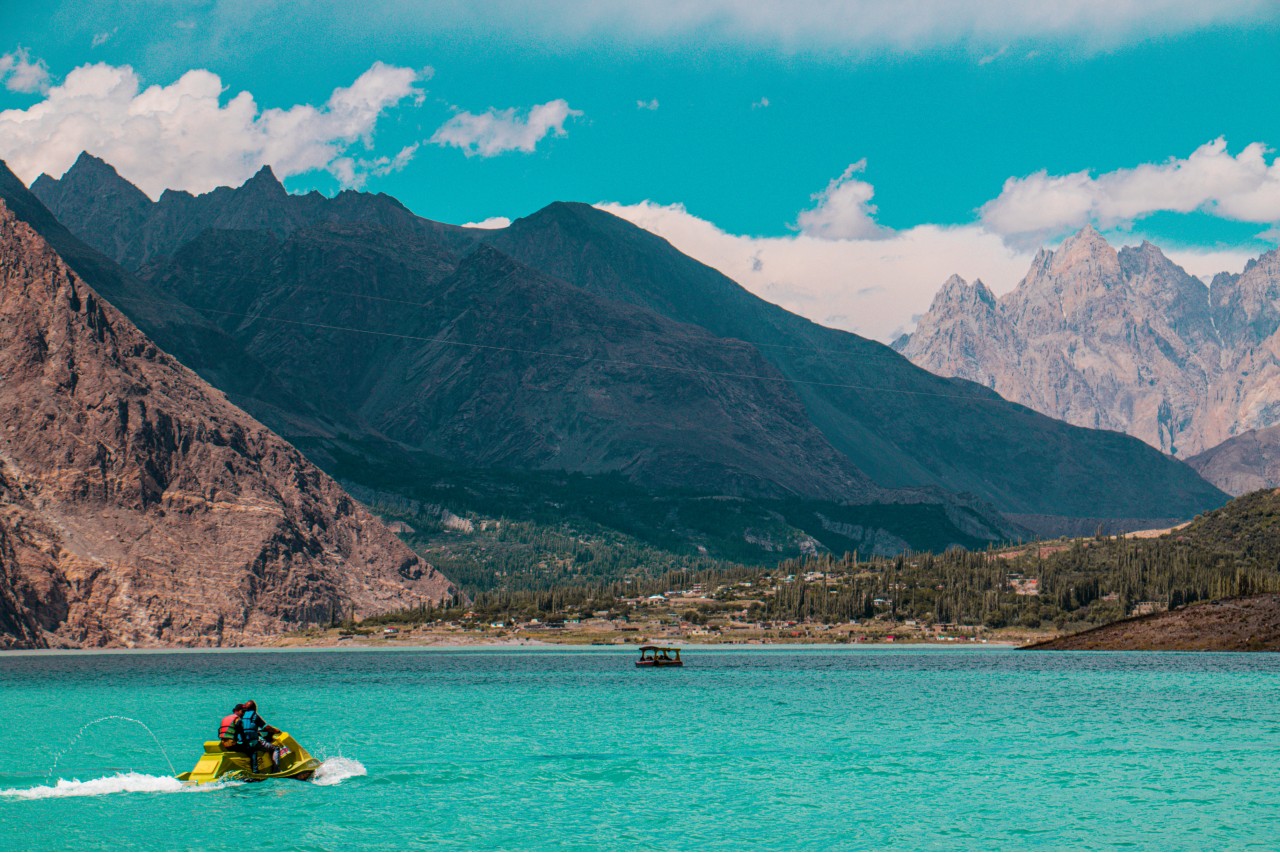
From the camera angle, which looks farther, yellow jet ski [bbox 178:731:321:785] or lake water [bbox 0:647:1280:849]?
yellow jet ski [bbox 178:731:321:785]

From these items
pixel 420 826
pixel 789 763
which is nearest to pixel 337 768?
pixel 420 826

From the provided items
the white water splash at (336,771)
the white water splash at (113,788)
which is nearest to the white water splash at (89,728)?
the white water splash at (113,788)

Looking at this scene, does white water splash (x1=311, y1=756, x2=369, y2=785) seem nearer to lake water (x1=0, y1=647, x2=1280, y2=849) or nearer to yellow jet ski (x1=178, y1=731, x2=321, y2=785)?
lake water (x1=0, y1=647, x2=1280, y2=849)

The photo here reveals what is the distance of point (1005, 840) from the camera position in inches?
2997

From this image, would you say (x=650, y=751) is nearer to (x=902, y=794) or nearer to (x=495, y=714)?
(x=902, y=794)

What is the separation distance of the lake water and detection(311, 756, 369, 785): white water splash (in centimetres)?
22

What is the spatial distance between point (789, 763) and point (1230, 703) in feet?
224

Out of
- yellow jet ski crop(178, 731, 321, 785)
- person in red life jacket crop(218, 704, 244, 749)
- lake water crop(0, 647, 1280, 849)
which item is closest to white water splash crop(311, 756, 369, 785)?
lake water crop(0, 647, 1280, 849)

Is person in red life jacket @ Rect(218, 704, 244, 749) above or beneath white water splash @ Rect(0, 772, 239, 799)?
above

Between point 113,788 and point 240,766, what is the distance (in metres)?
9.13

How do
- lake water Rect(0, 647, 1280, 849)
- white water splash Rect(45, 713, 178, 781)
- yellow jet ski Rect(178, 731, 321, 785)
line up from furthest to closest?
1. white water splash Rect(45, 713, 178, 781)
2. yellow jet ski Rect(178, 731, 321, 785)
3. lake water Rect(0, 647, 1280, 849)

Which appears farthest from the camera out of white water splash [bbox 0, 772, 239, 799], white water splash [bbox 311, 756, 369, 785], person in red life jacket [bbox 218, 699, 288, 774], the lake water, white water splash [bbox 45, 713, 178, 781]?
white water splash [bbox 45, 713, 178, 781]

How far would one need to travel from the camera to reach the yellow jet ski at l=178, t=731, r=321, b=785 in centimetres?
9331

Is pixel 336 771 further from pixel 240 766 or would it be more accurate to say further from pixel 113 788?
pixel 113 788
